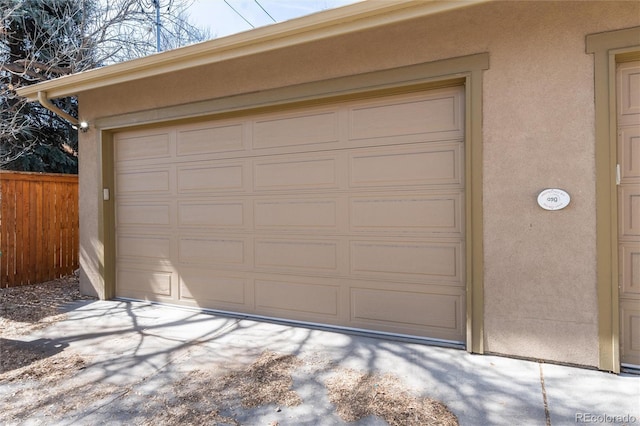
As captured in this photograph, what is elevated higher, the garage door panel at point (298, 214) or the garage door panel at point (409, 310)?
the garage door panel at point (298, 214)

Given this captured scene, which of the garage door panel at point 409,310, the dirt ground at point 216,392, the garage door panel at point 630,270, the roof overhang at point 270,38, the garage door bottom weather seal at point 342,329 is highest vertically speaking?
the roof overhang at point 270,38

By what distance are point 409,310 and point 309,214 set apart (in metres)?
1.35

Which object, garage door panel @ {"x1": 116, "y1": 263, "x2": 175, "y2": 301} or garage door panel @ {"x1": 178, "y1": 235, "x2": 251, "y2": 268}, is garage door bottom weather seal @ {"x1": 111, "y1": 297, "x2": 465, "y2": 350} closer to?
garage door panel @ {"x1": 116, "y1": 263, "x2": 175, "y2": 301}

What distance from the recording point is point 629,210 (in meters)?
2.67

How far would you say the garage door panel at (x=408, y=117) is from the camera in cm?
314

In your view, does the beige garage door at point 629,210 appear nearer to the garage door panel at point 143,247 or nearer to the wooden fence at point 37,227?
the garage door panel at point 143,247

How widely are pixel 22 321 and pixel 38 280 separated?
2102 mm

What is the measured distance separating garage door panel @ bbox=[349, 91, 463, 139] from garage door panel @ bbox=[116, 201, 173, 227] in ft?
8.51

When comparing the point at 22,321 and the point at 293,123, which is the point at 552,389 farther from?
the point at 22,321

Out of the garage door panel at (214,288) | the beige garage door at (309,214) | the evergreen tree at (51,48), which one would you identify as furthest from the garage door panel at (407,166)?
the evergreen tree at (51,48)

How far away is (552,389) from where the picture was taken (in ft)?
7.82

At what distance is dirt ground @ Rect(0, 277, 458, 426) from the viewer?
7.07ft

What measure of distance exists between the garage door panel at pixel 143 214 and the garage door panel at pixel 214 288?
0.73 metres

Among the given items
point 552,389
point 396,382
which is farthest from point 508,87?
point 396,382
